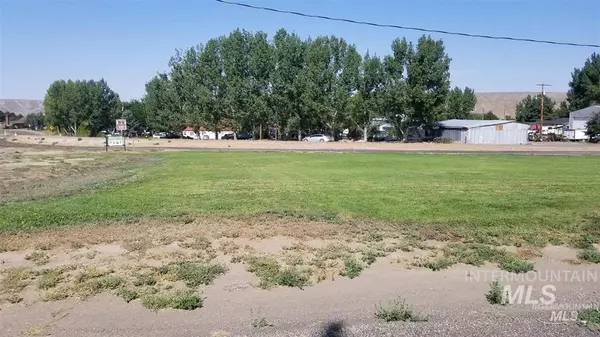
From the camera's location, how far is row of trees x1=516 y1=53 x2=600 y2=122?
127438 mm

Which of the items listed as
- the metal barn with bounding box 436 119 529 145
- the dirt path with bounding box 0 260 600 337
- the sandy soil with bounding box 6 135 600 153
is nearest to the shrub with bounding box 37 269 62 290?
the dirt path with bounding box 0 260 600 337

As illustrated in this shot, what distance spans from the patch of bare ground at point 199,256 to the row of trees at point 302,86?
65.9 metres

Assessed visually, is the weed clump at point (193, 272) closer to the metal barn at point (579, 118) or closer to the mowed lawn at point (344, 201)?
the mowed lawn at point (344, 201)

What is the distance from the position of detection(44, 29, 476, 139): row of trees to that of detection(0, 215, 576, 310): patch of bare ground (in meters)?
65.9

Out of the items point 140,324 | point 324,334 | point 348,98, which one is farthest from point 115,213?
point 348,98

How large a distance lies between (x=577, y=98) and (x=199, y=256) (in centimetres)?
15059

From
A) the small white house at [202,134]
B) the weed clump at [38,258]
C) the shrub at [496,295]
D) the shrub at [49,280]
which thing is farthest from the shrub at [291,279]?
the small white house at [202,134]

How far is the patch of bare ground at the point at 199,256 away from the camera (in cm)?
579

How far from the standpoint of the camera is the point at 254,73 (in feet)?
262

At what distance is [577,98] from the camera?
134625 millimetres

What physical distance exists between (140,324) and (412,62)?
72904 mm

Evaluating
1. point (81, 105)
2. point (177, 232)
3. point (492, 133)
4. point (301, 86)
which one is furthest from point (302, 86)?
point (177, 232)

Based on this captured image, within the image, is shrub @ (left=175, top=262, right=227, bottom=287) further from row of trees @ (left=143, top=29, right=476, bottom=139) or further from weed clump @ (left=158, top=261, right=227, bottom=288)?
row of trees @ (left=143, top=29, right=476, bottom=139)

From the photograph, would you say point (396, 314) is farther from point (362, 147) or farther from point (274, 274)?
point (362, 147)
